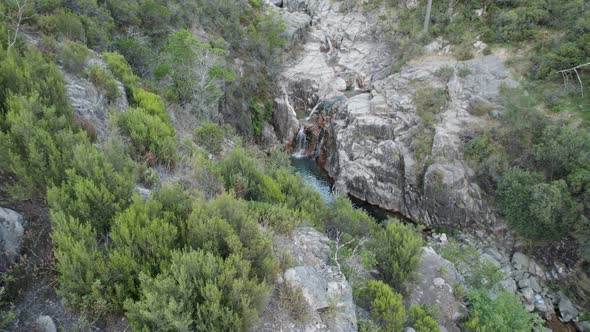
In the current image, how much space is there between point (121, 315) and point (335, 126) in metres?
19.7

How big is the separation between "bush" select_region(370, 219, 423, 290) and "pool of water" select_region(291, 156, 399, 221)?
31.9 ft

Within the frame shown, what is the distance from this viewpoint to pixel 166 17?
56.3 feet

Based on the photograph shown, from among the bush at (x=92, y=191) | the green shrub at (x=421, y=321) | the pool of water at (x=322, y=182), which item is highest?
the bush at (x=92, y=191)

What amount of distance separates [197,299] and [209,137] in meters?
8.69

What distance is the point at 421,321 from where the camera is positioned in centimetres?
598

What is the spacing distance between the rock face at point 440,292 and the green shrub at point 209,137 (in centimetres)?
817

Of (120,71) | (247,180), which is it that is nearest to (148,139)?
(247,180)

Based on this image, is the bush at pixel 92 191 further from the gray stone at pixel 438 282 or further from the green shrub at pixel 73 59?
the gray stone at pixel 438 282

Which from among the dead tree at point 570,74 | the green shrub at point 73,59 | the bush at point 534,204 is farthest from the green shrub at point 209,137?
the dead tree at point 570,74

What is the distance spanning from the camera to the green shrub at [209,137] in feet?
37.9

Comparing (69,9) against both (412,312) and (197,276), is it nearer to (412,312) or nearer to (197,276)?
(197,276)

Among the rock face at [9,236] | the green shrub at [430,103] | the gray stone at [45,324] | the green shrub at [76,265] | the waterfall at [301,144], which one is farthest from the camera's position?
the waterfall at [301,144]

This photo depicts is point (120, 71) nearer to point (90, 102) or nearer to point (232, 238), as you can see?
point (90, 102)

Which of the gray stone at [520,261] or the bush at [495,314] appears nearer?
the bush at [495,314]
